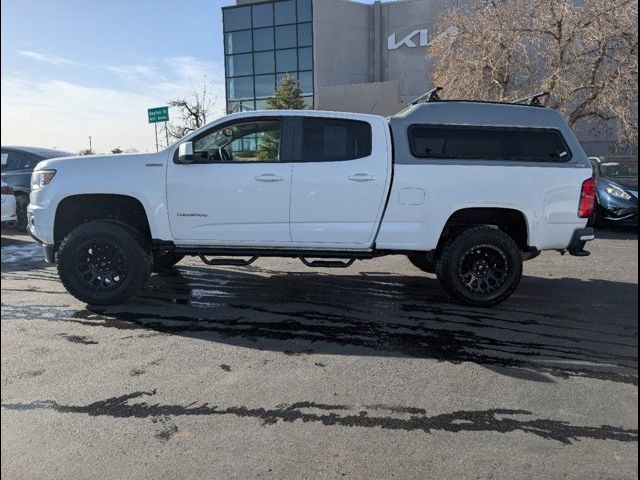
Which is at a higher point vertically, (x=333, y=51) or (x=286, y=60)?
(x=333, y=51)

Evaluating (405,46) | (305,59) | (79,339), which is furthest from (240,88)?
(79,339)

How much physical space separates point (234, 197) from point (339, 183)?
1.16 m

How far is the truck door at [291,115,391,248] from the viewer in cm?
532

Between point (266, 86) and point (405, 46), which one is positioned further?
point (405, 46)

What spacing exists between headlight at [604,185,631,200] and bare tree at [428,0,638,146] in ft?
9.67

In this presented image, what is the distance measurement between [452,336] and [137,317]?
3227mm

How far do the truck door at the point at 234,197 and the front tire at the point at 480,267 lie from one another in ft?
5.99

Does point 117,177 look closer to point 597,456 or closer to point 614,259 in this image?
point 597,456

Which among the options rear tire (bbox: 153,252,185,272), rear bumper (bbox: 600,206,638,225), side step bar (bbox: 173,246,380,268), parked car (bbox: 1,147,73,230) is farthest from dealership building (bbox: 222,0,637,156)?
side step bar (bbox: 173,246,380,268)

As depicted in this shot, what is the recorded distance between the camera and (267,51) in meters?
32.9

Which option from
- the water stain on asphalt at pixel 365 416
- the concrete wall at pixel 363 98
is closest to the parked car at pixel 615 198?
the water stain on asphalt at pixel 365 416

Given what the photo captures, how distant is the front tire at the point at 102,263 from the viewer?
17.6 ft

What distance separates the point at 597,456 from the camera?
273cm

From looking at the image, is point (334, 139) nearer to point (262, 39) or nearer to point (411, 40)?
point (262, 39)
